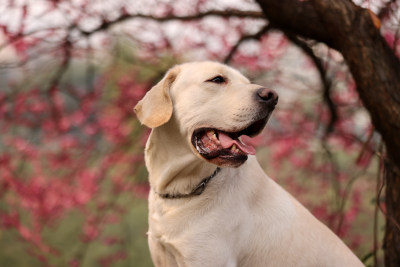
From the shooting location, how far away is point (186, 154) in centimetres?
248

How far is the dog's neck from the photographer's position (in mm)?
2482

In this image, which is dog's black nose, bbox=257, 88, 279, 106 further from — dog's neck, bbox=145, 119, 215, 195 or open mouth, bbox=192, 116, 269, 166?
dog's neck, bbox=145, 119, 215, 195

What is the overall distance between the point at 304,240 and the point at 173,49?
2.61 m

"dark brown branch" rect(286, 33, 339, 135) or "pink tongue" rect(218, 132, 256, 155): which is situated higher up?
"pink tongue" rect(218, 132, 256, 155)

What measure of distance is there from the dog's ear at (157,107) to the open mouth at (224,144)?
0.17m

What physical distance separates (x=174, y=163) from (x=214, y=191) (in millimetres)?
250

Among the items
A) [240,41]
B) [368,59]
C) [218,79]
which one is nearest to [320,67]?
[240,41]

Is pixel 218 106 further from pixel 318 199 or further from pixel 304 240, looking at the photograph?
pixel 318 199

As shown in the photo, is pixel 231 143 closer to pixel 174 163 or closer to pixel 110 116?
pixel 174 163

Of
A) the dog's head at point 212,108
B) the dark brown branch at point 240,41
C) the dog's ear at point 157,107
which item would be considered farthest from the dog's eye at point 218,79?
the dark brown branch at point 240,41

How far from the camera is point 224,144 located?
2.27 meters

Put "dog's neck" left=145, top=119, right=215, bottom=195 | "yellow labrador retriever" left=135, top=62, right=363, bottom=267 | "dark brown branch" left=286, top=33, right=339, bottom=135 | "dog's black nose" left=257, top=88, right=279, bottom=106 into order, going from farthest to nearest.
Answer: "dark brown branch" left=286, top=33, right=339, bottom=135
"dog's neck" left=145, top=119, right=215, bottom=195
"yellow labrador retriever" left=135, top=62, right=363, bottom=267
"dog's black nose" left=257, top=88, right=279, bottom=106

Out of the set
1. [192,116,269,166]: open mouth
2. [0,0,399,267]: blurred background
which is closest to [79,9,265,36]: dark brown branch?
[0,0,399,267]: blurred background

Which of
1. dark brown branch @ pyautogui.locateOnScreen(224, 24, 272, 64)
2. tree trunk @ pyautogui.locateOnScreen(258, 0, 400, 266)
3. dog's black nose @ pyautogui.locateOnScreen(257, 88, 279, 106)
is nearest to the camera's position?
dog's black nose @ pyautogui.locateOnScreen(257, 88, 279, 106)
